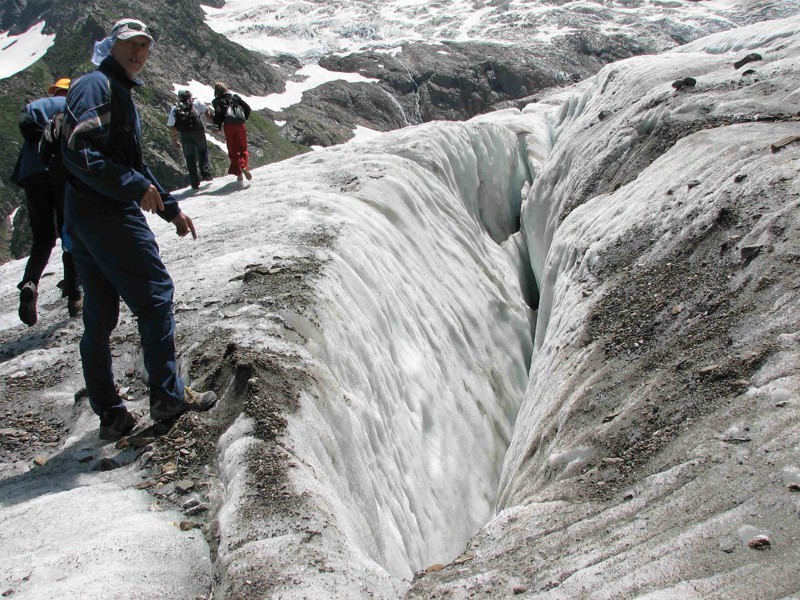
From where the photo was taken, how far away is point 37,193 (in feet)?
23.1

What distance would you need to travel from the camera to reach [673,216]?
26.4 ft

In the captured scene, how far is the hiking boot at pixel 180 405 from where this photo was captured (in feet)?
16.4

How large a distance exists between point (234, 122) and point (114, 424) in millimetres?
9019

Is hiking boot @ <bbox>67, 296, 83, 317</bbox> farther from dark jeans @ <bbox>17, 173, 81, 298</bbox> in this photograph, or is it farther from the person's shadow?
dark jeans @ <bbox>17, 173, 81, 298</bbox>

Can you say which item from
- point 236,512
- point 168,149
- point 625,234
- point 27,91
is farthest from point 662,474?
point 27,91

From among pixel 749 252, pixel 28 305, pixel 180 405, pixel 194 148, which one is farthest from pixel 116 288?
pixel 194 148

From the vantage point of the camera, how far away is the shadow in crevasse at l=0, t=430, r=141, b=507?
14.7 feet

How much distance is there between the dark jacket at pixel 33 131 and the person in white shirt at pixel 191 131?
18.0 ft

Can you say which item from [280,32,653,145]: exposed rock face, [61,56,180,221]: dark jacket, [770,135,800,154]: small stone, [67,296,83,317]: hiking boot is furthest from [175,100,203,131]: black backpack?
[280,32,653,145]: exposed rock face

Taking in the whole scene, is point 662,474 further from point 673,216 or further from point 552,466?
point 673,216

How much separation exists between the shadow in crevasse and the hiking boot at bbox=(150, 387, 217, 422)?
301mm

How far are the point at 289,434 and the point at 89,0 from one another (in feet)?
428

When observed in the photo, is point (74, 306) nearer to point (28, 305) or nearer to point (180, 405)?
point (28, 305)

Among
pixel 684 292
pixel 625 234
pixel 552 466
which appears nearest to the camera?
pixel 552 466
